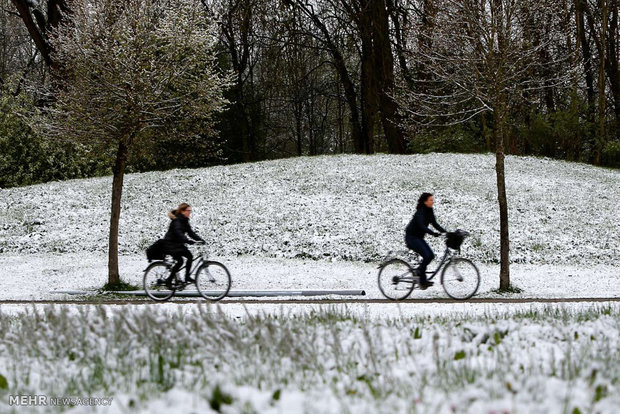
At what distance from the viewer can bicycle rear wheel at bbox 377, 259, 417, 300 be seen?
12367 millimetres

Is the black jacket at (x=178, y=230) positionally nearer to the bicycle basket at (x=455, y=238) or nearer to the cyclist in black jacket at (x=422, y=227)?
the cyclist in black jacket at (x=422, y=227)

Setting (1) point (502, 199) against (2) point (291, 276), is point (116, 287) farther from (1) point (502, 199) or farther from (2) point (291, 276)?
(1) point (502, 199)

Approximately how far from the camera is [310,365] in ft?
14.5

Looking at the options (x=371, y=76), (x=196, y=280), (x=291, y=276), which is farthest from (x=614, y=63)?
(x=196, y=280)

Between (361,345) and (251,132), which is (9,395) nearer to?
(361,345)

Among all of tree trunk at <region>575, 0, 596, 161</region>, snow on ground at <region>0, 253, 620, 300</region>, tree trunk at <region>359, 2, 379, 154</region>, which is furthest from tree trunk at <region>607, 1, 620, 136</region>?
snow on ground at <region>0, 253, 620, 300</region>

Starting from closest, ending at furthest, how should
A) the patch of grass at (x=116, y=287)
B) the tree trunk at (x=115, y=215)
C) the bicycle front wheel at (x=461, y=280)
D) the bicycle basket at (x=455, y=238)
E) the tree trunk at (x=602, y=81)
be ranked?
the bicycle basket at (x=455, y=238)
the bicycle front wheel at (x=461, y=280)
the patch of grass at (x=116, y=287)
the tree trunk at (x=115, y=215)
the tree trunk at (x=602, y=81)

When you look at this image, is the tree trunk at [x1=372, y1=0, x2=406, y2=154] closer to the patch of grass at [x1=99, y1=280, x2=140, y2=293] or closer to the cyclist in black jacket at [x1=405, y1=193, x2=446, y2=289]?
the patch of grass at [x1=99, y1=280, x2=140, y2=293]

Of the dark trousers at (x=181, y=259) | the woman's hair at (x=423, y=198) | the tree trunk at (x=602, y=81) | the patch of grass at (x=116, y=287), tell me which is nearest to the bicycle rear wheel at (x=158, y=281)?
the dark trousers at (x=181, y=259)

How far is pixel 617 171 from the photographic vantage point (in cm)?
3169

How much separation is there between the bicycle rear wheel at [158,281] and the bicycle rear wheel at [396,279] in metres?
4.44

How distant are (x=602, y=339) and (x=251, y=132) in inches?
1298

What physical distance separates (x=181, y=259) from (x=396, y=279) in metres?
4.46

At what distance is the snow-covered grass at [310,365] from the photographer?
11.7ft
